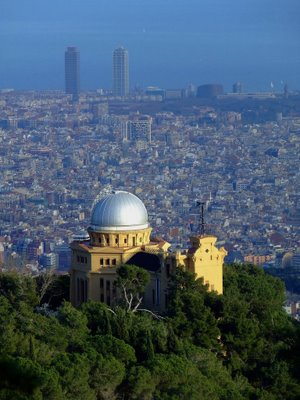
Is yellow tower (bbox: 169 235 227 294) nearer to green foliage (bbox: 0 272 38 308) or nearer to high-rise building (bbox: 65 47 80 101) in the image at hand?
green foliage (bbox: 0 272 38 308)

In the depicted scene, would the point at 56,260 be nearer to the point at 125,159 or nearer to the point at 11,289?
the point at 11,289

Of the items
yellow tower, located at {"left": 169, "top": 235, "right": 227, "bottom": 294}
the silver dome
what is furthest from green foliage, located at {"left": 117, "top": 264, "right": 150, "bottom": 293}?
the silver dome

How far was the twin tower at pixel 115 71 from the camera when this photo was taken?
474ft

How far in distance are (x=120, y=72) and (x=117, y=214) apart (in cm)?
13064

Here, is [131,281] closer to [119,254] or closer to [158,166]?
[119,254]

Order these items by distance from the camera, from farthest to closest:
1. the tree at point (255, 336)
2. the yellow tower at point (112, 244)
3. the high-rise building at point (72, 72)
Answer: the high-rise building at point (72, 72) → the yellow tower at point (112, 244) → the tree at point (255, 336)

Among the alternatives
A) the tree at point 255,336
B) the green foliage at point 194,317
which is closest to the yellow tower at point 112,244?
the tree at point 255,336

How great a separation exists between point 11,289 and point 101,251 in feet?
4.50

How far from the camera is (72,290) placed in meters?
23.1

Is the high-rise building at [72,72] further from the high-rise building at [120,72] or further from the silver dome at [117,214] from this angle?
the silver dome at [117,214]

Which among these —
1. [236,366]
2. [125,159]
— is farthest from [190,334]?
[125,159]

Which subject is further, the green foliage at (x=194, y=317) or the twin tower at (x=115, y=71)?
the twin tower at (x=115, y=71)

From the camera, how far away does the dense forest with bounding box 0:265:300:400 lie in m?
17.7

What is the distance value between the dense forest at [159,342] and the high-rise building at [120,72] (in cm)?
12592
